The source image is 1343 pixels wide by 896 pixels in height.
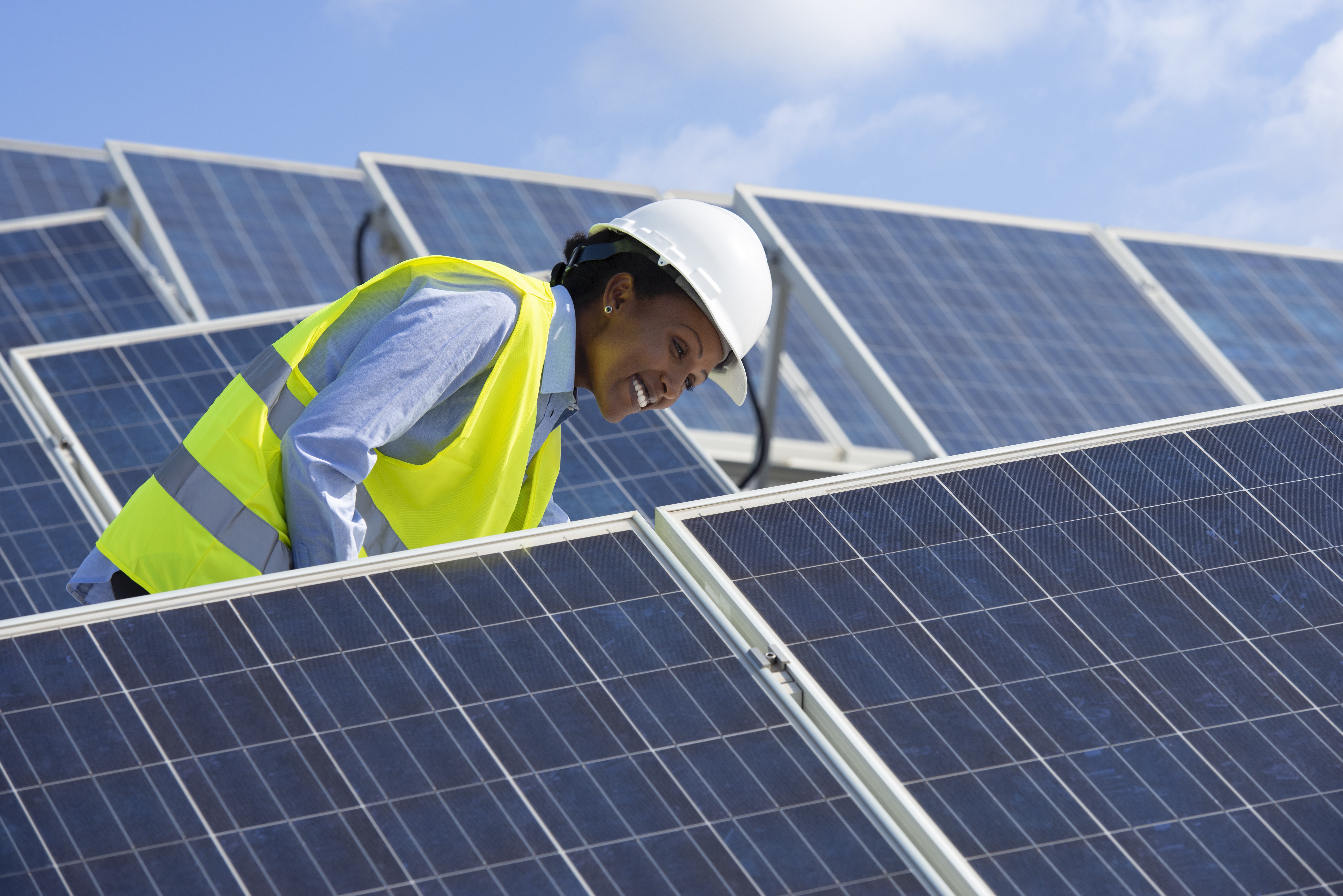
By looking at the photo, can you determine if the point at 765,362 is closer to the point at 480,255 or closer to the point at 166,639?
the point at 480,255

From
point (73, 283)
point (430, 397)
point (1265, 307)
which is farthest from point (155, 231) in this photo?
point (430, 397)

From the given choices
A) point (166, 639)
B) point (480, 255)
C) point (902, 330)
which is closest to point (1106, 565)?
point (166, 639)

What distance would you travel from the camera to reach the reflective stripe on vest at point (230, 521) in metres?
4.36

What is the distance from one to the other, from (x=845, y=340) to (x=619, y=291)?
6.10 meters

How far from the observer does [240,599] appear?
13.2 feet

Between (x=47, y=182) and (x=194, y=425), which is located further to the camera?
(x=47, y=182)

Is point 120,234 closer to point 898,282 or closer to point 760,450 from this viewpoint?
point 760,450

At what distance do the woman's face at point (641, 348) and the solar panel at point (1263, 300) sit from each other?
8360mm

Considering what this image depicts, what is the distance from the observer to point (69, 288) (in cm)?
1112

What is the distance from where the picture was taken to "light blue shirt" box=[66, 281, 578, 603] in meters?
4.13

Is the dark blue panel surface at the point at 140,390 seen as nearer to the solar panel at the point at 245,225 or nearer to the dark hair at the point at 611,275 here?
the solar panel at the point at 245,225

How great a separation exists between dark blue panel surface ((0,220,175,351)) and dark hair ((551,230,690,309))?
6.72 metres

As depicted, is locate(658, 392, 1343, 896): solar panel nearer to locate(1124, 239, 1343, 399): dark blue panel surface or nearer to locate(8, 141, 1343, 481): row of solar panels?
locate(8, 141, 1343, 481): row of solar panels

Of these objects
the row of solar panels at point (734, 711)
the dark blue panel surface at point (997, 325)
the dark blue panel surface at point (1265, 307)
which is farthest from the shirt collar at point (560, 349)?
the dark blue panel surface at point (1265, 307)
